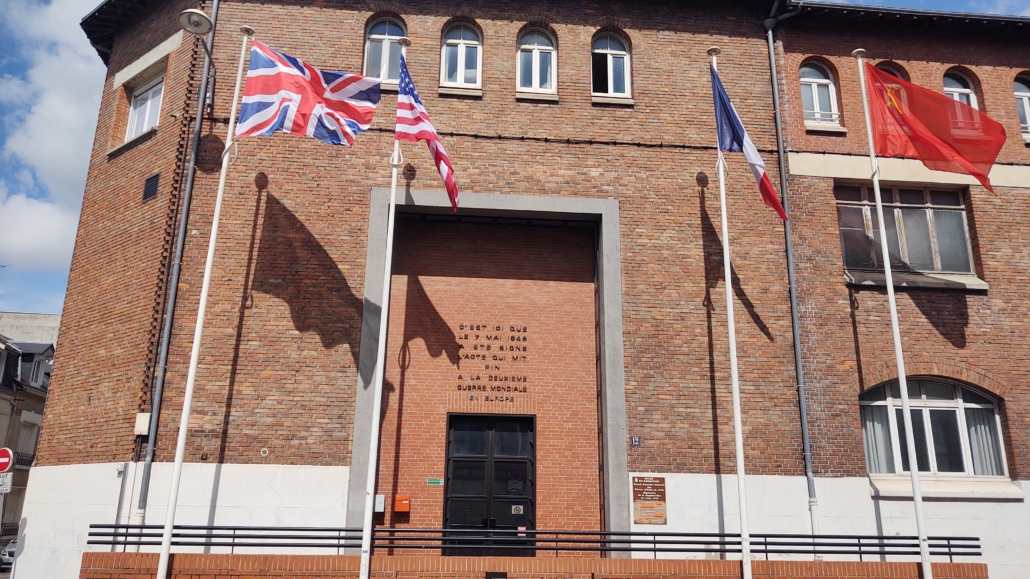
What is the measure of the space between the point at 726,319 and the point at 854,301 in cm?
263

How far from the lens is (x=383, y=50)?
15.3 meters

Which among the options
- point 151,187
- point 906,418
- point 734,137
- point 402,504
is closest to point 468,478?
point 402,504

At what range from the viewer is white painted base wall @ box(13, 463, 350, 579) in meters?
12.5

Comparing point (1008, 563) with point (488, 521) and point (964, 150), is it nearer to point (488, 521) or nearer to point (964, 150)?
point (964, 150)

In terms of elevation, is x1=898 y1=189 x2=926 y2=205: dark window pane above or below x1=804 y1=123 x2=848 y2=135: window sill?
below

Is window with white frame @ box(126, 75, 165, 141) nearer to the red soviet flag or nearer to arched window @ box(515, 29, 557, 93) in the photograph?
arched window @ box(515, 29, 557, 93)

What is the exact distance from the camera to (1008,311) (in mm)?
15023

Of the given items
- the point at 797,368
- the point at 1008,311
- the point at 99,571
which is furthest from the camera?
the point at 1008,311

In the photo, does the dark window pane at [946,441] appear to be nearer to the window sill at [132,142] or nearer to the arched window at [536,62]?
the arched window at [536,62]

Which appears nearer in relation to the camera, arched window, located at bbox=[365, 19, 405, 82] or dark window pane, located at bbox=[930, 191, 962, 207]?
arched window, located at bbox=[365, 19, 405, 82]

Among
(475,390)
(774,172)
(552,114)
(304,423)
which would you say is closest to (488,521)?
(475,390)

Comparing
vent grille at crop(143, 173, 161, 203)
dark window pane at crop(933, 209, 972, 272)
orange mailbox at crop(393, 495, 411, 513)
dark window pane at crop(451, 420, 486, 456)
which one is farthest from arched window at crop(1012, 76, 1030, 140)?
vent grille at crop(143, 173, 161, 203)

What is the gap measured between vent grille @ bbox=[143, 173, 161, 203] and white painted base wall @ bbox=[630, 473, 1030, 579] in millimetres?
10313

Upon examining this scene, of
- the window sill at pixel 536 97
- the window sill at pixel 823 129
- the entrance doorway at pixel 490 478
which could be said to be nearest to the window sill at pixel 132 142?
the window sill at pixel 536 97
